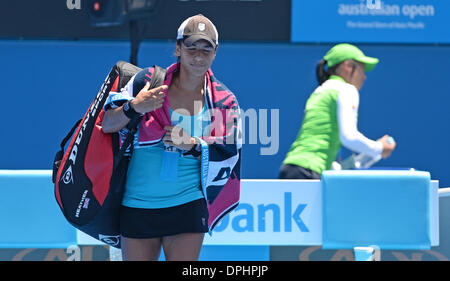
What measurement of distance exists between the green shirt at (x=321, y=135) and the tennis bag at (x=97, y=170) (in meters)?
2.05

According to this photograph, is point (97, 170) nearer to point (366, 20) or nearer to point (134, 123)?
point (134, 123)

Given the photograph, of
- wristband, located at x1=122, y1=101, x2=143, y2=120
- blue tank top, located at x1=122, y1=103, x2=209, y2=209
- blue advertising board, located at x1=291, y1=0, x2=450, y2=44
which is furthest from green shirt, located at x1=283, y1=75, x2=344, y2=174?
blue advertising board, located at x1=291, y1=0, x2=450, y2=44

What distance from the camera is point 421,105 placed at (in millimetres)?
9547

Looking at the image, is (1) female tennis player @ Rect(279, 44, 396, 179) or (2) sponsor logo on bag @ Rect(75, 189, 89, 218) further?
(1) female tennis player @ Rect(279, 44, 396, 179)

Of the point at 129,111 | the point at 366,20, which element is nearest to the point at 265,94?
the point at 366,20

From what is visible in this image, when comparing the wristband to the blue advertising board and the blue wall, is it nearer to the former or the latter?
the blue advertising board

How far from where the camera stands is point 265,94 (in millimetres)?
9508

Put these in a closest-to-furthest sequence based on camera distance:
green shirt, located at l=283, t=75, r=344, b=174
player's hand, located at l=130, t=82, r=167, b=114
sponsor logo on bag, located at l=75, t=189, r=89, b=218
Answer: player's hand, located at l=130, t=82, r=167, b=114
sponsor logo on bag, located at l=75, t=189, r=89, b=218
green shirt, located at l=283, t=75, r=344, b=174

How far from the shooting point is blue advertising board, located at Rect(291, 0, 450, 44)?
8.91 metres

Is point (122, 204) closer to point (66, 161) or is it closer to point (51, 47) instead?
point (66, 161)

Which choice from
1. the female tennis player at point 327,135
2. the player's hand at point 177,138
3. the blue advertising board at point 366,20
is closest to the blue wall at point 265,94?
the blue advertising board at point 366,20

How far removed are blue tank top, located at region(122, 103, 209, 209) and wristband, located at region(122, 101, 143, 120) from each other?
0.18 meters
